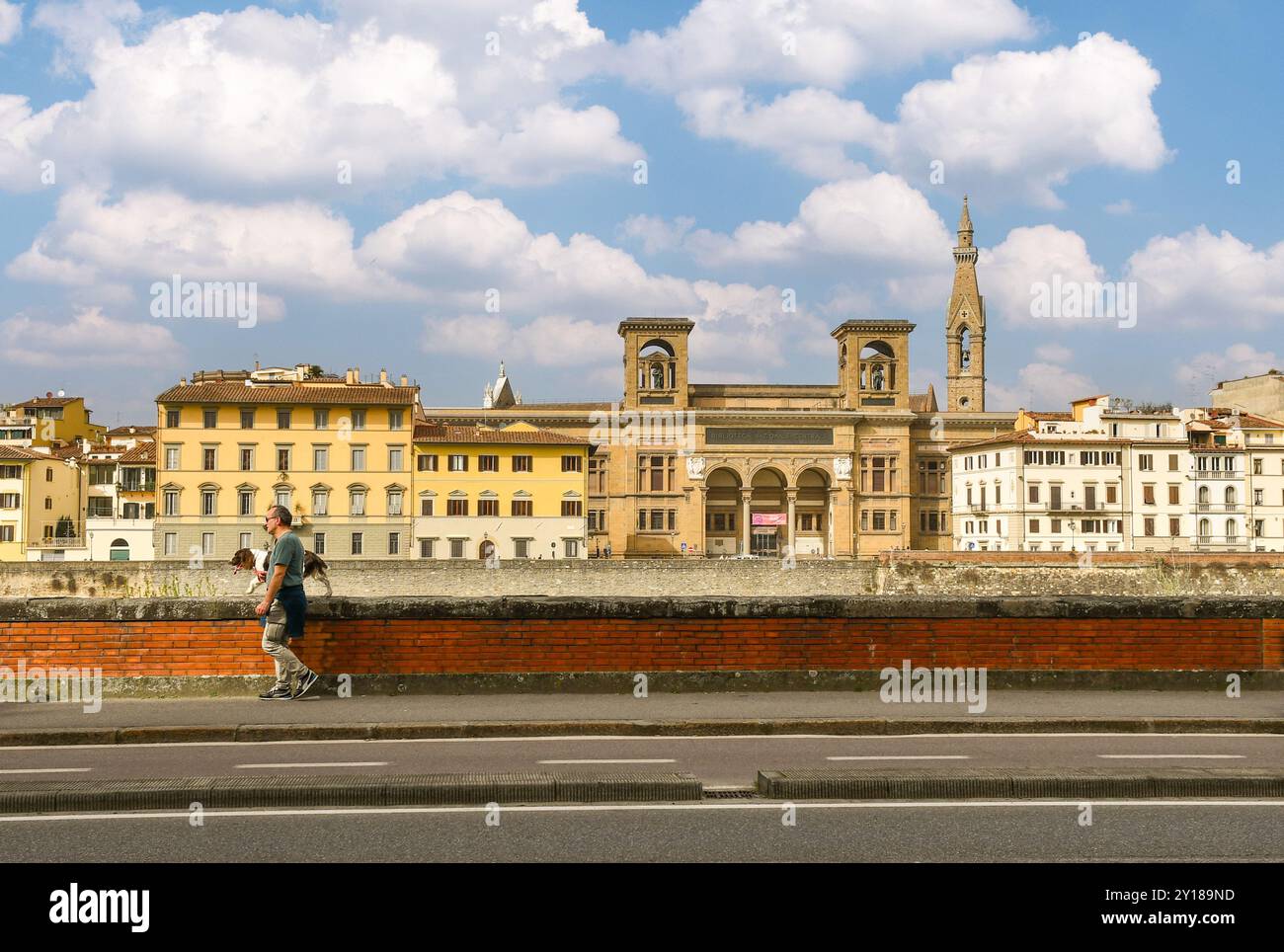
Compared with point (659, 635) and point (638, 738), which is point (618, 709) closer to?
point (638, 738)

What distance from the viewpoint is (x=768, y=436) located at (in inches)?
3214

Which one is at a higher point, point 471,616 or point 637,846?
point 471,616

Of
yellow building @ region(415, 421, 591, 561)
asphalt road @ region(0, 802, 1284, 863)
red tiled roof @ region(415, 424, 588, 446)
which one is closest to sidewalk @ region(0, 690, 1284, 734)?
asphalt road @ region(0, 802, 1284, 863)

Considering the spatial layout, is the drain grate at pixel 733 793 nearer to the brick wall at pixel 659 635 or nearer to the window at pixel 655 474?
the brick wall at pixel 659 635

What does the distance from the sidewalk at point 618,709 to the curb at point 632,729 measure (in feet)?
0.19

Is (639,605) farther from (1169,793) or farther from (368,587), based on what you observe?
(368,587)

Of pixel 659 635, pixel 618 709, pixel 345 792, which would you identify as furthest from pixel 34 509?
pixel 345 792

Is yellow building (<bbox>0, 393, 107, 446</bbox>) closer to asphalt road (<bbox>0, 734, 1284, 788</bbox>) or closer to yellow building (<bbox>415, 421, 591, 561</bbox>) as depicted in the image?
yellow building (<bbox>415, 421, 591, 561</bbox>)

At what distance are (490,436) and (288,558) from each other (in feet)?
180

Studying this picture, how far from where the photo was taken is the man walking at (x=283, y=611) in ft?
32.4

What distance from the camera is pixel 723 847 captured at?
18.3ft

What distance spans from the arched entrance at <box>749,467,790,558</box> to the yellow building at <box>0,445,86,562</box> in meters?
45.6
